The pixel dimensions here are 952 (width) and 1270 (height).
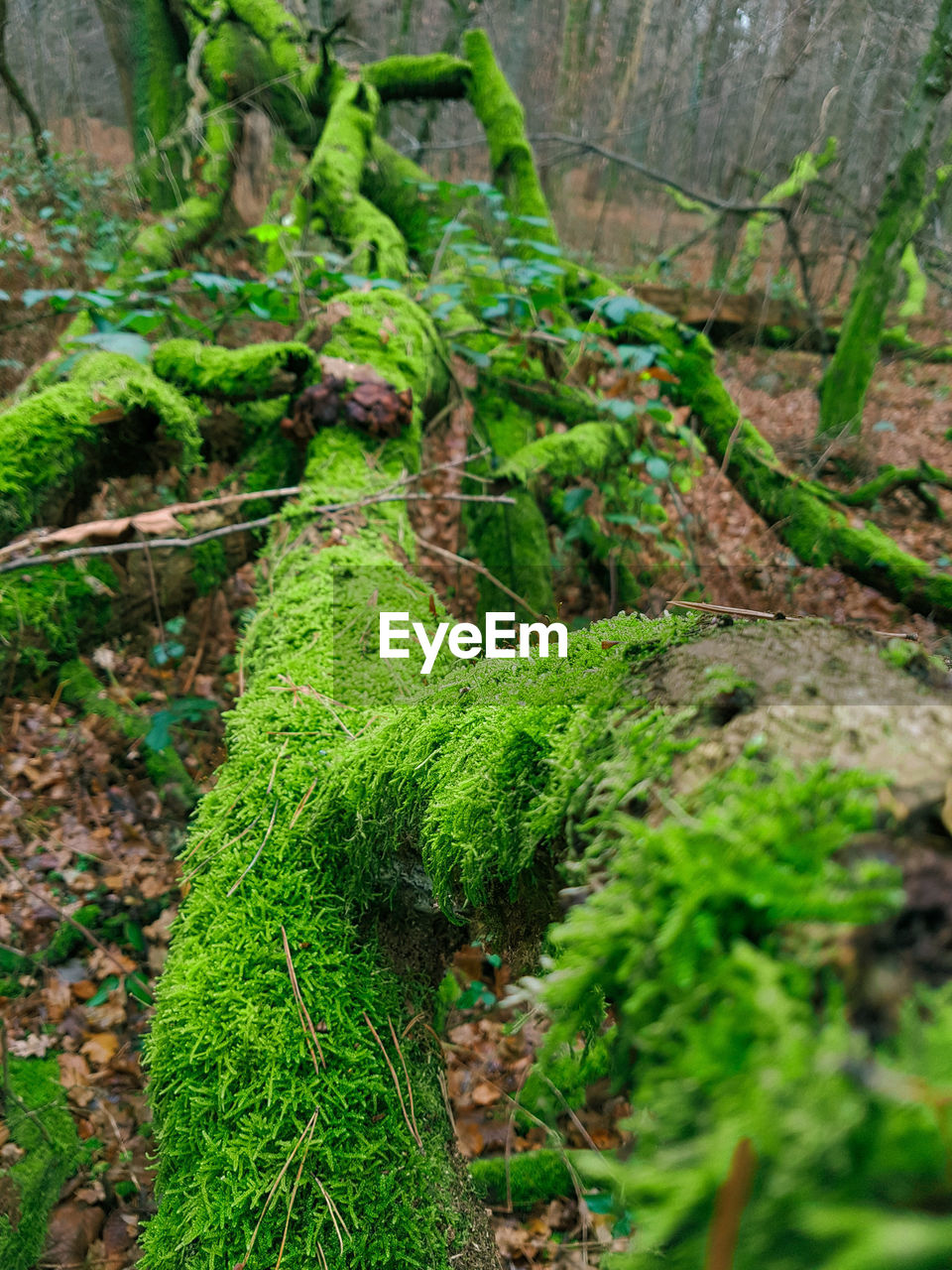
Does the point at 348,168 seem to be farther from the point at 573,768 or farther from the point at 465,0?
the point at 465,0

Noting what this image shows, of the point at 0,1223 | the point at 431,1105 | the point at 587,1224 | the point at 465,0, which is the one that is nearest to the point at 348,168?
the point at 431,1105

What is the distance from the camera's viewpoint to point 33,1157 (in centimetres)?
252

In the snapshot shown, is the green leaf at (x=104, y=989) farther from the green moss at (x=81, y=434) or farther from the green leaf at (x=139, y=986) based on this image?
the green moss at (x=81, y=434)

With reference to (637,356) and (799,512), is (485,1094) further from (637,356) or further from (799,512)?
(637,356)

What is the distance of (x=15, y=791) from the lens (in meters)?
4.10

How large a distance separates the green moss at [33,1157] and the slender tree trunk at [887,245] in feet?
25.2

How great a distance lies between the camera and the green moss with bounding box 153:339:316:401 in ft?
9.95

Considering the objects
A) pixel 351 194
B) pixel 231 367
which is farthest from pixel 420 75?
pixel 231 367

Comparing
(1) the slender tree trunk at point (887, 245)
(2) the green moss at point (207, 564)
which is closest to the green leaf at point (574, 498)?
(2) the green moss at point (207, 564)

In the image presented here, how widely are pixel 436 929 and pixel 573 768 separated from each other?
0.83 metres

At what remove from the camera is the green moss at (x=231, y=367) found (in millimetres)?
3031

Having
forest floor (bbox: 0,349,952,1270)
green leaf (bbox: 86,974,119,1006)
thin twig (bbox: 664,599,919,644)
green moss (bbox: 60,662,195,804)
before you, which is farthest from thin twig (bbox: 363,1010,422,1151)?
green moss (bbox: 60,662,195,804)

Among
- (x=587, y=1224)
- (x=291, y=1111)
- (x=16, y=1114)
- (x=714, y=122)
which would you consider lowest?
(x=587, y=1224)

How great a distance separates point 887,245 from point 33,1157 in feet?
33.7
